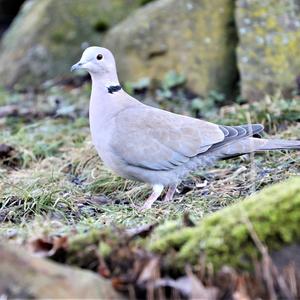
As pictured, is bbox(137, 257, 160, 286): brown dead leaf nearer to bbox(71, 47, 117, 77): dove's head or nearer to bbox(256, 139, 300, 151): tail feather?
bbox(256, 139, 300, 151): tail feather

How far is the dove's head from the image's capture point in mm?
5570

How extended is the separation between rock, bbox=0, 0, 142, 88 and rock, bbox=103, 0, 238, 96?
1028mm

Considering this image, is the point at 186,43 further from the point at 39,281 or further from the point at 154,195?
the point at 39,281

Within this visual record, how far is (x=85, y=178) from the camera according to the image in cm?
604

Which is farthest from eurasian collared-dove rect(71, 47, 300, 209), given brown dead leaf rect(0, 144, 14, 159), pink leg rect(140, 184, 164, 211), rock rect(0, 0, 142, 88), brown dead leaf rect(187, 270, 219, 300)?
rock rect(0, 0, 142, 88)

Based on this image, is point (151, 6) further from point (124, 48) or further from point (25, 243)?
point (25, 243)

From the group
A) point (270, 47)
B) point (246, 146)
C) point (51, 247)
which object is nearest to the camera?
point (51, 247)

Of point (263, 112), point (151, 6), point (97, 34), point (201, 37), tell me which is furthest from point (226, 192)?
point (97, 34)

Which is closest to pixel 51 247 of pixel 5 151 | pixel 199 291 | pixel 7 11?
A: pixel 199 291

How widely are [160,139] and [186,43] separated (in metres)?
3.27

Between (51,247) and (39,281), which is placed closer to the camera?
(39,281)

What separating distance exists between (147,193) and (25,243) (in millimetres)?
2502

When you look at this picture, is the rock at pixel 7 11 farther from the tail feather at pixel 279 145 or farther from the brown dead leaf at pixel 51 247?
the brown dead leaf at pixel 51 247

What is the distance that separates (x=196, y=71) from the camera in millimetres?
8320
